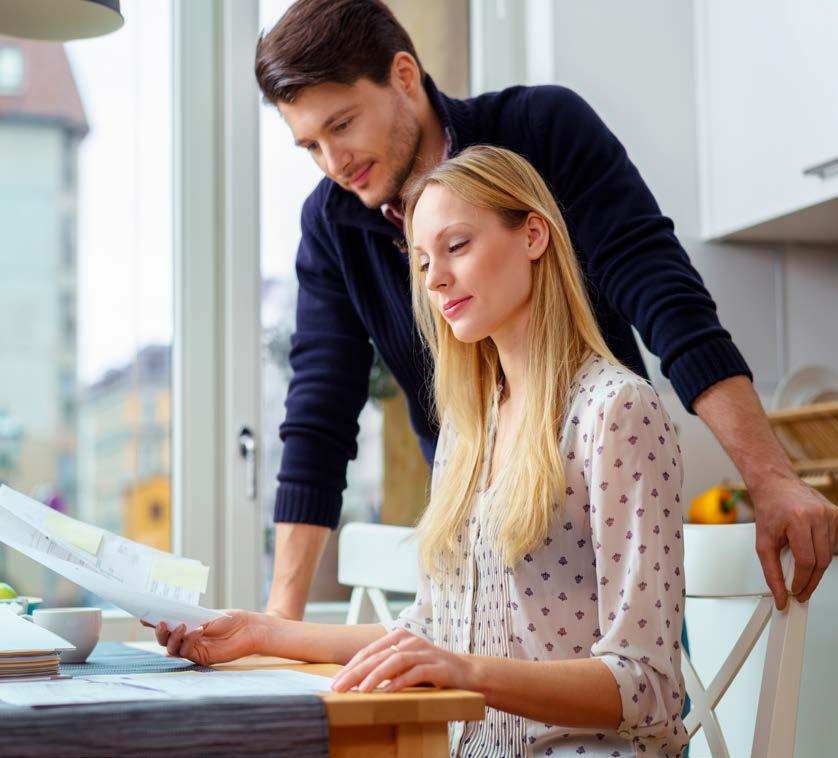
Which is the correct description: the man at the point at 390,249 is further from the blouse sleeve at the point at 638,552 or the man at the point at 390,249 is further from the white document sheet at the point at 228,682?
the white document sheet at the point at 228,682

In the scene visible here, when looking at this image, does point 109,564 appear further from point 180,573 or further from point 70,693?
point 70,693

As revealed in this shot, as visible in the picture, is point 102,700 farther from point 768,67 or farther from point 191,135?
point 768,67

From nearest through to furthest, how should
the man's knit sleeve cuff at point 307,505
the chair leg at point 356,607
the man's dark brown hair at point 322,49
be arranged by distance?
1. the man's dark brown hair at point 322,49
2. the man's knit sleeve cuff at point 307,505
3. the chair leg at point 356,607

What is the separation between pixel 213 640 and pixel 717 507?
4.25 ft

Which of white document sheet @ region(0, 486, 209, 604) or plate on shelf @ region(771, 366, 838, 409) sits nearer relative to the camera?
white document sheet @ region(0, 486, 209, 604)

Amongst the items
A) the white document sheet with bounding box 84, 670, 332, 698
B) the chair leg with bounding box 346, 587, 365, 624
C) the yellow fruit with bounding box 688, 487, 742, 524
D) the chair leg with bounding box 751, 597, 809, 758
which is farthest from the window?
the chair leg with bounding box 751, 597, 809, 758

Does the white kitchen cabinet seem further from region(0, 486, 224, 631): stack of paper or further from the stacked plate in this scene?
the stacked plate

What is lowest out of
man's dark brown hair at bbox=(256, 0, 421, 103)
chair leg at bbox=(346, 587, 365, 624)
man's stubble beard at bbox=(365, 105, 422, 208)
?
chair leg at bbox=(346, 587, 365, 624)

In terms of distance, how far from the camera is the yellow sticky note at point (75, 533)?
1.16m

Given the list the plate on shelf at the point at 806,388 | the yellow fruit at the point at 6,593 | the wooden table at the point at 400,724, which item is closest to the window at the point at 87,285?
the yellow fruit at the point at 6,593

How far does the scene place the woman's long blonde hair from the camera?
1.11 m

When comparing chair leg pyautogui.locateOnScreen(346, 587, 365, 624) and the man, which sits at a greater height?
the man

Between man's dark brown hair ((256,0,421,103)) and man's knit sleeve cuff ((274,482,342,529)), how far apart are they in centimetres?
55

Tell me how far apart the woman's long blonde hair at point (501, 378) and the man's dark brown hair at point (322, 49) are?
264 mm
